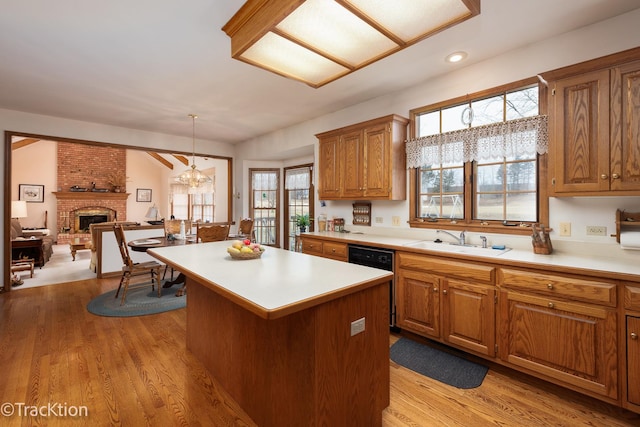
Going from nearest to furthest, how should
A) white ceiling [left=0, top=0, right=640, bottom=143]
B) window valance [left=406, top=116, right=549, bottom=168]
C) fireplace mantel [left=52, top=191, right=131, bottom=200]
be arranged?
white ceiling [left=0, top=0, right=640, bottom=143], window valance [left=406, top=116, right=549, bottom=168], fireplace mantel [left=52, top=191, right=131, bottom=200]

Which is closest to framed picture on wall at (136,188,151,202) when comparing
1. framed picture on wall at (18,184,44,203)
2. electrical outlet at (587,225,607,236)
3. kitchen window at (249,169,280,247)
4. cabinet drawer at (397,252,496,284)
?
framed picture on wall at (18,184,44,203)

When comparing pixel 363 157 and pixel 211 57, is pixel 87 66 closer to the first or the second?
pixel 211 57

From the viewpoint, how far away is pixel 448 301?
2.42 meters

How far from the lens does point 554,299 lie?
1.89m

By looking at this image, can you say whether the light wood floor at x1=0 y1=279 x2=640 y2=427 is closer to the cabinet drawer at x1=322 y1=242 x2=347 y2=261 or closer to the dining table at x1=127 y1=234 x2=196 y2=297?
the dining table at x1=127 y1=234 x2=196 y2=297

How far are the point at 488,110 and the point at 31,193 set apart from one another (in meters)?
11.7

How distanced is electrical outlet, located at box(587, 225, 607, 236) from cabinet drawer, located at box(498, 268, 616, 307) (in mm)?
679

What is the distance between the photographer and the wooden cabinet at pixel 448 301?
2.21 metres

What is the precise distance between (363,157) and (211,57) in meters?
1.89

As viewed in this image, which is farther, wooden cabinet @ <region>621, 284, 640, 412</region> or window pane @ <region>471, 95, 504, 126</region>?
window pane @ <region>471, 95, 504, 126</region>

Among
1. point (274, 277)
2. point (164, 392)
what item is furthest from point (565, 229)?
point (164, 392)

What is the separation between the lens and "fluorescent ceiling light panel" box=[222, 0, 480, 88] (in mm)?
1531

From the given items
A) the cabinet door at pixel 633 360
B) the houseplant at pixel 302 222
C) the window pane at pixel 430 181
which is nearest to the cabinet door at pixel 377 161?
the window pane at pixel 430 181

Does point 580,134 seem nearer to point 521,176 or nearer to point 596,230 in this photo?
point 521,176
